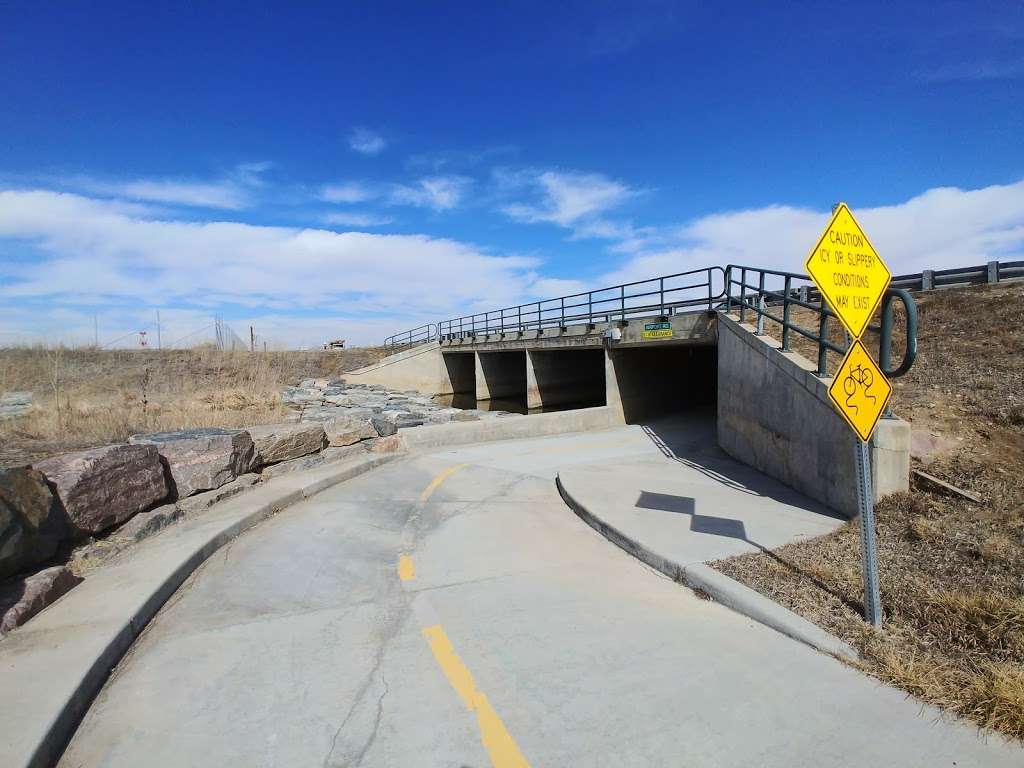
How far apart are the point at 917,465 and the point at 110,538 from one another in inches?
345

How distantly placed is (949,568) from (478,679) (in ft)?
12.8

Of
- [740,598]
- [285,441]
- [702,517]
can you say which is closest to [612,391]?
[285,441]

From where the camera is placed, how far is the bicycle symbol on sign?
3998 millimetres

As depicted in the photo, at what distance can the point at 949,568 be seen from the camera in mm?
4496

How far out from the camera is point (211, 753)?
2.77 metres

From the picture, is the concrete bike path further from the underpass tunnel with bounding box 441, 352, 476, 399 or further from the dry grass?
the underpass tunnel with bounding box 441, 352, 476, 399

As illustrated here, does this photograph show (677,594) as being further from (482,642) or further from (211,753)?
(211,753)

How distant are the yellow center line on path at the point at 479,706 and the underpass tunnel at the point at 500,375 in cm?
3156

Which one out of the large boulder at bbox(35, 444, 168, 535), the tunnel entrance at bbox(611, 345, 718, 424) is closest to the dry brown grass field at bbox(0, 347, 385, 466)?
the large boulder at bbox(35, 444, 168, 535)

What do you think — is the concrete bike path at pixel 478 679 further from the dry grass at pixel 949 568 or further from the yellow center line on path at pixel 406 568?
the dry grass at pixel 949 568

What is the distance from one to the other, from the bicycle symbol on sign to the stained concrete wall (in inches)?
97.4

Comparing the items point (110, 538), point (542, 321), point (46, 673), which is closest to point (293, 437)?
point (110, 538)

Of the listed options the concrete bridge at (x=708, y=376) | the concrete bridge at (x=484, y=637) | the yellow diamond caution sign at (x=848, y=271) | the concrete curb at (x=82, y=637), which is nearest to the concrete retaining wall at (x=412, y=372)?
the concrete bridge at (x=708, y=376)

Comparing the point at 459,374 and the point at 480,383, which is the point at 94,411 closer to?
the point at 480,383
